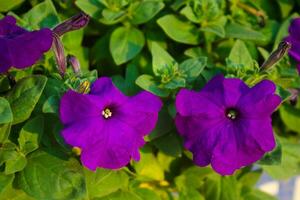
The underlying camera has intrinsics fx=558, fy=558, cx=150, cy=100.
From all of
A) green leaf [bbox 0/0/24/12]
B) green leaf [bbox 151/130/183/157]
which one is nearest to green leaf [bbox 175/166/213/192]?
green leaf [bbox 151/130/183/157]

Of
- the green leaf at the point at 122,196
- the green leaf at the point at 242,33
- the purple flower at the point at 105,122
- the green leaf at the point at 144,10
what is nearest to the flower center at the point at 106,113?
the purple flower at the point at 105,122

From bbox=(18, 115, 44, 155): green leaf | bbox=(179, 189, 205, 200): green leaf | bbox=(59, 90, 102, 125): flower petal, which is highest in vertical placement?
bbox=(59, 90, 102, 125): flower petal

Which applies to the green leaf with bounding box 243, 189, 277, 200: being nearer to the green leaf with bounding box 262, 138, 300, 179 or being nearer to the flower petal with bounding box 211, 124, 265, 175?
the green leaf with bounding box 262, 138, 300, 179

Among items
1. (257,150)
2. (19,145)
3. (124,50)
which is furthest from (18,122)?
(257,150)

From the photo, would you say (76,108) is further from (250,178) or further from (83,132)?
(250,178)

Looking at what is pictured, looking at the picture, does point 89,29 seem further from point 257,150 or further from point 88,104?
point 257,150

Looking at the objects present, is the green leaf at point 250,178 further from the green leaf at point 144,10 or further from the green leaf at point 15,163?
the green leaf at point 15,163
